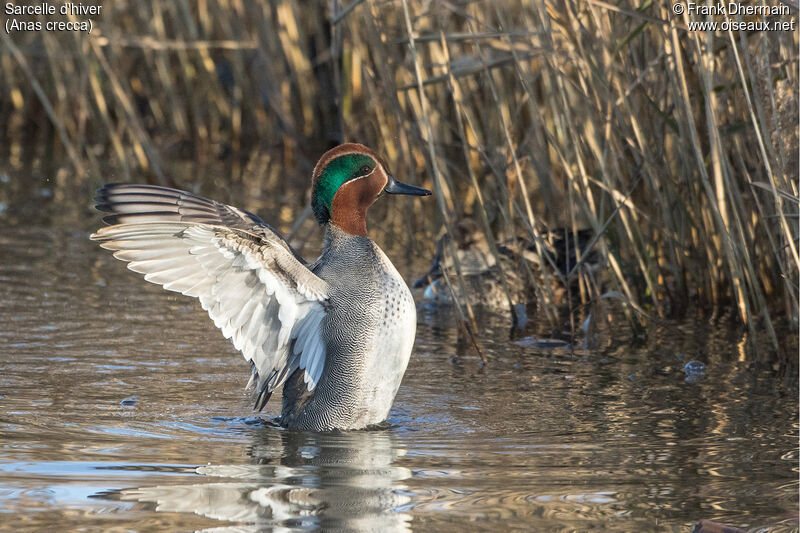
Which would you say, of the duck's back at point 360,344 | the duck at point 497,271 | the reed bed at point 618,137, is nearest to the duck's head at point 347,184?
the duck's back at point 360,344

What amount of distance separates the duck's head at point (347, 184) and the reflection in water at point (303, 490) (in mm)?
834

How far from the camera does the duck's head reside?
163 inches

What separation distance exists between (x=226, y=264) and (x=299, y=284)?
0.25 meters

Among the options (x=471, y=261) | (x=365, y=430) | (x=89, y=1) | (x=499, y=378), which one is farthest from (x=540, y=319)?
(x=89, y=1)

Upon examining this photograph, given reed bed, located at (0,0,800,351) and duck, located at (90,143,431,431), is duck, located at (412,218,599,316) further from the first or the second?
duck, located at (90,143,431,431)

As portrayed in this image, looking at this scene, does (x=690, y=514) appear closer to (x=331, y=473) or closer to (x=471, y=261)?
(x=331, y=473)

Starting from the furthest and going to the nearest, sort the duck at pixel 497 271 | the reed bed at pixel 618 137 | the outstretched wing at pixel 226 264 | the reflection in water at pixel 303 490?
the duck at pixel 497 271 → the reed bed at pixel 618 137 → the outstretched wing at pixel 226 264 → the reflection in water at pixel 303 490

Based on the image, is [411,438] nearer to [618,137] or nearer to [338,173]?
[338,173]

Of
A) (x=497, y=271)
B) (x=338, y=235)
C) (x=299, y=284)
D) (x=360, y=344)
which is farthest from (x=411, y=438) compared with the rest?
(x=497, y=271)

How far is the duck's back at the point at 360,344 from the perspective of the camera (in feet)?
13.0

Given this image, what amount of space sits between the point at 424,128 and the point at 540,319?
1.45 metres

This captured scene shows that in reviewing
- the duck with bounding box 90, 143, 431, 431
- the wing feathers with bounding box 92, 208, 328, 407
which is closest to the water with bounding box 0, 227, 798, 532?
the duck with bounding box 90, 143, 431, 431

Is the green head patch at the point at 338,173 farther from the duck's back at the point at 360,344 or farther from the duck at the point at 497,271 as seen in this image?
the duck at the point at 497,271

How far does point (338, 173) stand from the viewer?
4.14m
